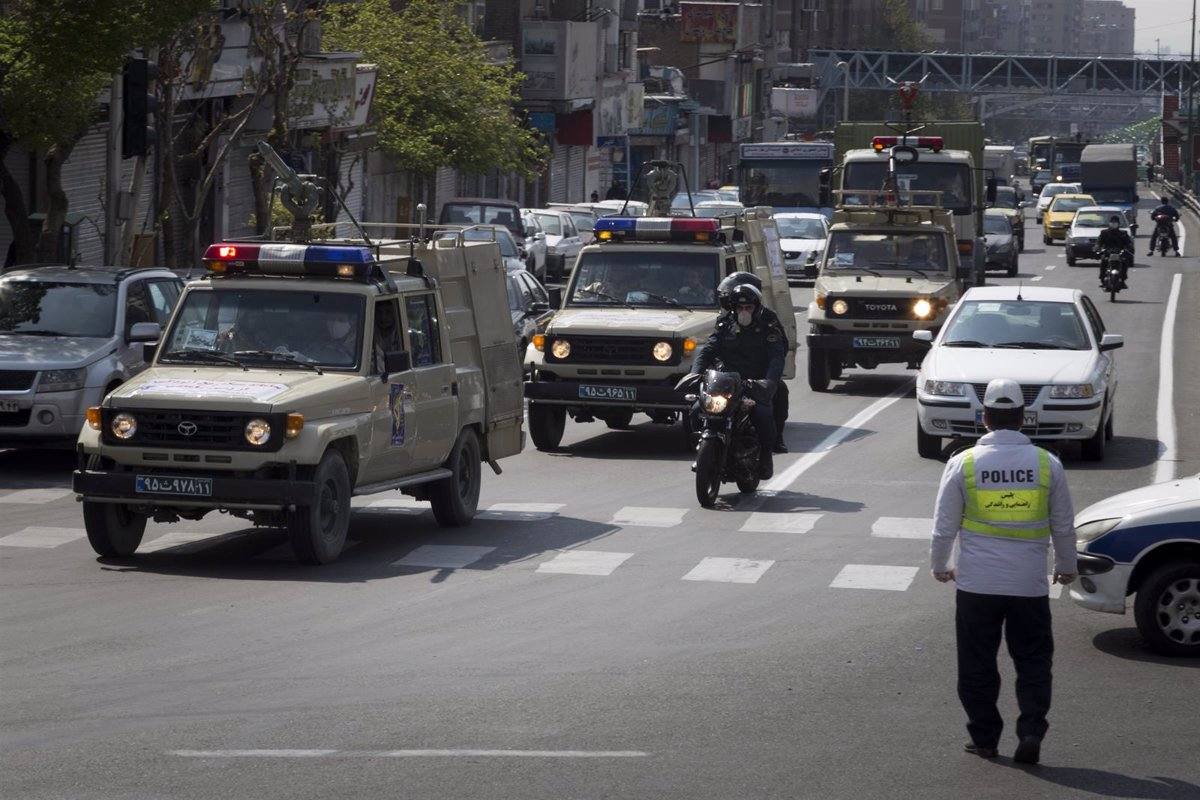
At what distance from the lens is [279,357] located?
13438 mm

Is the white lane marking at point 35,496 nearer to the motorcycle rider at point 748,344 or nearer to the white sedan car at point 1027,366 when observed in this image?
the motorcycle rider at point 748,344

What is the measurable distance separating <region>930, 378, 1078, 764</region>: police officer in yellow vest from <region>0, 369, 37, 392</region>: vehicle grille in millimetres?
11183

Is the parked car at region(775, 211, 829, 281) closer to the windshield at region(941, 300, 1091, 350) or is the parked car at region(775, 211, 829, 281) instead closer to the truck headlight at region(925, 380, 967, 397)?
the windshield at region(941, 300, 1091, 350)

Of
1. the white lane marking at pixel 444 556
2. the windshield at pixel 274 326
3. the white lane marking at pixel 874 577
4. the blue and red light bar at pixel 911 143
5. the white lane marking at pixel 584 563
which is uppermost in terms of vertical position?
the blue and red light bar at pixel 911 143

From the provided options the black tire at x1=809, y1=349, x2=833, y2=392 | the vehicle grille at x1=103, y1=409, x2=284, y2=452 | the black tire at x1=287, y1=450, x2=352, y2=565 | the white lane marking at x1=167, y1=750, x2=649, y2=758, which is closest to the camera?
the white lane marking at x1=167, y1=750, x2=649, y2=758

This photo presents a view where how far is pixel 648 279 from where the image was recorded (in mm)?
20297

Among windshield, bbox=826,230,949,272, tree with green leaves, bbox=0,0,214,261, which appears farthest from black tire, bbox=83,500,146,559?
windshield, bbox=826,230,949,272

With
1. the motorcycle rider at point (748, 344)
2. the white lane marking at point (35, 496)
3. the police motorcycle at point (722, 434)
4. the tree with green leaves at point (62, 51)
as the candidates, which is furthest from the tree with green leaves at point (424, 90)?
the police motorcycle at point (722, 434)

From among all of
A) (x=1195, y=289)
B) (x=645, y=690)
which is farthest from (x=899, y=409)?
(x=1195, y=289)

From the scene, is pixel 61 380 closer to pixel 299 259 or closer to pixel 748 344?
pixel 299 259

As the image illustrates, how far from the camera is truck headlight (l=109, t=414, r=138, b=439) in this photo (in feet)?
42.1

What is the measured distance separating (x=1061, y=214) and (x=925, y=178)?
39.3m

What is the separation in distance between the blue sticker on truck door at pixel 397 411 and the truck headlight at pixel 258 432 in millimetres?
1289

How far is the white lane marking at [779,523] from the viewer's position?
1499 centimetres
